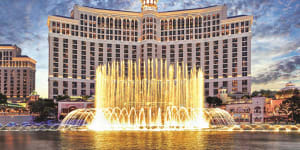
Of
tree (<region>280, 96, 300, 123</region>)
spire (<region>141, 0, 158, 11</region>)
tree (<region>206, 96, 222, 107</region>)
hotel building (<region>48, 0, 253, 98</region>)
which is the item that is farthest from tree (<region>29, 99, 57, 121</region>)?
spire (<region>141, 0, 158, 11</region>)

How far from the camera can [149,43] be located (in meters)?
136

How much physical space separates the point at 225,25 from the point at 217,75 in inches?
870

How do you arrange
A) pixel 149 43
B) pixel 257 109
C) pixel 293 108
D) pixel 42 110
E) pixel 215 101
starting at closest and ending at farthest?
pixel 293 108, pixel 257 109, pixel 42 110, pixel 215 101, pixel 149 43

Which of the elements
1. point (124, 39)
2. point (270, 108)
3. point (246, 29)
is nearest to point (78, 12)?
point (124, 39)

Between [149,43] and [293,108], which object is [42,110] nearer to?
[293,108]

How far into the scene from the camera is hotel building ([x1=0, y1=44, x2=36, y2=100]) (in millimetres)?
181125

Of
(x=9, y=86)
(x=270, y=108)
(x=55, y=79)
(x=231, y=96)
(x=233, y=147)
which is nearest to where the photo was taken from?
(x=233, y=147)

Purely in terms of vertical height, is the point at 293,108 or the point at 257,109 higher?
the point at 293,108

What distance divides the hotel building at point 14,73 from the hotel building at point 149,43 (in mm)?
65111

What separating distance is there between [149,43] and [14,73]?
96.6 metres

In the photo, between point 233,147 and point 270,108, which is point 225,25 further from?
point 233,147

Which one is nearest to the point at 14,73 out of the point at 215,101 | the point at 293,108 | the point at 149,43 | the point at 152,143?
the point at 149,43

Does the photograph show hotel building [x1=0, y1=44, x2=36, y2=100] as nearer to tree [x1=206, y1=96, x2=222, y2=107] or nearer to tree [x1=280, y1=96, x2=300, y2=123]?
tree [x1=206, y1=96, x2=222, y2=107]

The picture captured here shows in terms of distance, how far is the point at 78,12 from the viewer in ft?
439
